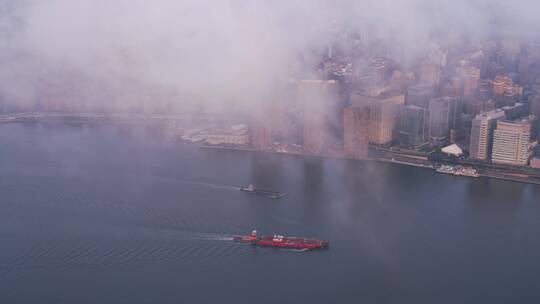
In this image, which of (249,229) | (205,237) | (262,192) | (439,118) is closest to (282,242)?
(249,229)

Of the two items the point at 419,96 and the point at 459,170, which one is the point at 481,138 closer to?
the point at 459,170

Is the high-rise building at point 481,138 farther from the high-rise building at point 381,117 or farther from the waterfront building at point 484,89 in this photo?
the waterfront building at point 484,89

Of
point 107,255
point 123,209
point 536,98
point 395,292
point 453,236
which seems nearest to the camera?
point 395,292

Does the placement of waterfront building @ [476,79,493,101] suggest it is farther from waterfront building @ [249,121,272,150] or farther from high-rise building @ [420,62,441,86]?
waterfront building @ [249,121,272,150]

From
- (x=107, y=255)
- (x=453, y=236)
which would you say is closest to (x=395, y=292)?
(x=453, y=236)

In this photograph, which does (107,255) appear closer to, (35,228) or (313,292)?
(35,228)

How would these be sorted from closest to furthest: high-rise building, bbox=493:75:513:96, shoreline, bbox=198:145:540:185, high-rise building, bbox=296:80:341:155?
shoreline, bbox=198:145:540:185 < high-rise building, bbox=296:80:341:155 < high-rise building, bbox=493:75:513:96

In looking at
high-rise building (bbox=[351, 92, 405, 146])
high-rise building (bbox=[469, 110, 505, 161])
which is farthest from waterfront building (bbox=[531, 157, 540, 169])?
high-rise building (bbox=[351, 92, 405, 146])
